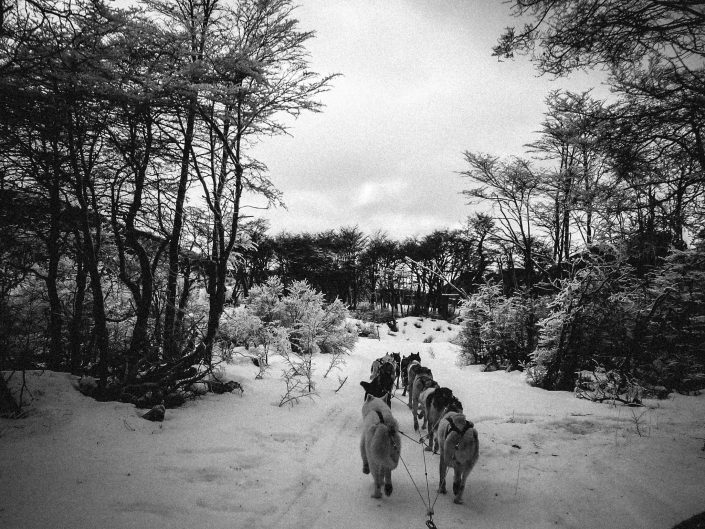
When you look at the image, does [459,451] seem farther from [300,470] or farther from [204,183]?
[204,183]

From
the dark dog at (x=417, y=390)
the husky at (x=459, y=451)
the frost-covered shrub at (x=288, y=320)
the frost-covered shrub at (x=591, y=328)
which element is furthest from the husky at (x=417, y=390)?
the frost-covered shrub at (x=288, y=320)

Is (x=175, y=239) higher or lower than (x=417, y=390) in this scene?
higher

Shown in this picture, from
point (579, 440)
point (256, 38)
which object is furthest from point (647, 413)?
point (256, 38)

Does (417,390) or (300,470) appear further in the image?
(417,390)

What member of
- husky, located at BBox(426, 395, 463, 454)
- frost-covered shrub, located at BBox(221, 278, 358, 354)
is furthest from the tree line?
frost-covered shrub, located at BBox(221, 278, 358, 354)

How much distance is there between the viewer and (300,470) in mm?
3895

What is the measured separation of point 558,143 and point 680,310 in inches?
325

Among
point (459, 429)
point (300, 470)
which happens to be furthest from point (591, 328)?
point (300, 470)

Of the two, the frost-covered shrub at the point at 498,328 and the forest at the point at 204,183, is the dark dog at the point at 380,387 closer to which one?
the forest at the point at 204,183

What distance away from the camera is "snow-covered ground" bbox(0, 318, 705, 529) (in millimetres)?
2875

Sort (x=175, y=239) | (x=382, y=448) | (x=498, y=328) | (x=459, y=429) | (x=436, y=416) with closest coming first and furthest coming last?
1. (x=382, y=448)
2. (x=459, y=429)
3. (x=436, y=416)
4. (x=175, y=239)
5. (x=498, y=328)

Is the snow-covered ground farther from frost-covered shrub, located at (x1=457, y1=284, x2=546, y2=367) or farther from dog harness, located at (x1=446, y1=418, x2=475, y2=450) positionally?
frost-covered shrub, located at (x1=457, y1=284, x2=546, y2=367)

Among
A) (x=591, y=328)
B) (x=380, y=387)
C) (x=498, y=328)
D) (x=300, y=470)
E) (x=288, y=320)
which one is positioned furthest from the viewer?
(x=288, y=320)

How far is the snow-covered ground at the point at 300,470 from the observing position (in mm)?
2875
